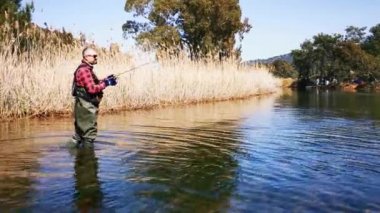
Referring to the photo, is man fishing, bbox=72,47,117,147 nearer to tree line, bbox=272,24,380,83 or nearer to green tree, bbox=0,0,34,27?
green tree, bbox=0,0,34,27

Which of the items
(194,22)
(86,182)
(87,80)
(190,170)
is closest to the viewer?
(86,182)

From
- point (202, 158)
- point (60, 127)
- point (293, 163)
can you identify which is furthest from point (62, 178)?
point (60, 127)

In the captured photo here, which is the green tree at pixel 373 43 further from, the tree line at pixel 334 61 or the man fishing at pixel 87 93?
the man fishing at pixel 87 93

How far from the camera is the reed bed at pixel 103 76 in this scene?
1195 centimetres

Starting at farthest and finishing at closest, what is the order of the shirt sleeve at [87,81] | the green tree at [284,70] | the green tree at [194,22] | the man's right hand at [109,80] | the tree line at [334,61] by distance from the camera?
the green tree at [284,70] → the tree line at [334,61] → the green tree at [194,22] → the man's right hand at [109,80] → the shirt sleeve at [87,81]

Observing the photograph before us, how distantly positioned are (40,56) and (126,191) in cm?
908

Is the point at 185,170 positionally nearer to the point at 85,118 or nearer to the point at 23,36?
the point at 85,118

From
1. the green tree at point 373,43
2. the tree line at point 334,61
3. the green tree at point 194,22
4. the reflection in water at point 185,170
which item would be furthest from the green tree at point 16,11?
the green tree at point 373,43

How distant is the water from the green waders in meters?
0.30

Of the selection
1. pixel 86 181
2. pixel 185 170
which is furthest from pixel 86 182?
pixel 185 170

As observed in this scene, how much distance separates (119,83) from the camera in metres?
15.3

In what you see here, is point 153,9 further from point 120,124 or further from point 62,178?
point 62,178

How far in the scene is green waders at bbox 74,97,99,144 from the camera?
7.43 metres

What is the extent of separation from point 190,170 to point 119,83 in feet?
31.3
